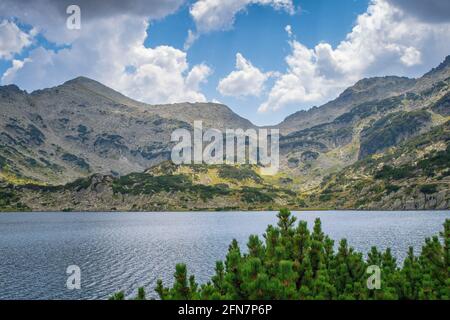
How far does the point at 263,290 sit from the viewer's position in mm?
23141

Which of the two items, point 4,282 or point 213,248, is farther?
point 213,248

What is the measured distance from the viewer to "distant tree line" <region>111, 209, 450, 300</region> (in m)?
24.6

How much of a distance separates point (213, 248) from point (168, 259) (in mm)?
24749

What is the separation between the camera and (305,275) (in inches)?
1213

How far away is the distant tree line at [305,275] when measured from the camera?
24.6 m

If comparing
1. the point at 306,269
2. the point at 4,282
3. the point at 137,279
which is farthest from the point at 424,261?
the point at 4,282

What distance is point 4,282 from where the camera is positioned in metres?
92.9
